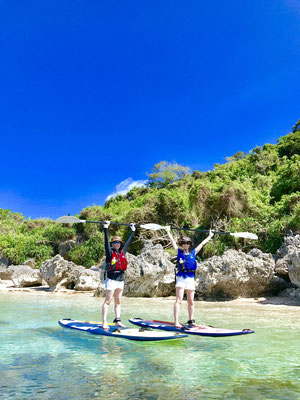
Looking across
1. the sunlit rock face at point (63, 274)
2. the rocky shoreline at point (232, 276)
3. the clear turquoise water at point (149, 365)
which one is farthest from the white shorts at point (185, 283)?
the sunlit rock face at point (63, 274)

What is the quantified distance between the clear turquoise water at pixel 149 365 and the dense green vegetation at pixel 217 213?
8.38 metres

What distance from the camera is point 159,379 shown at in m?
3.89

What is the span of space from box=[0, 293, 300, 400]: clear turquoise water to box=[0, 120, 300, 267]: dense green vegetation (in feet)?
27.5

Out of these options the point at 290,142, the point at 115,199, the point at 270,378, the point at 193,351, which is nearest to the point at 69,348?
the point at 193,351

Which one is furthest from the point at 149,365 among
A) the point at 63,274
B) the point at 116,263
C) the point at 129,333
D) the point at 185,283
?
the point at 63,274

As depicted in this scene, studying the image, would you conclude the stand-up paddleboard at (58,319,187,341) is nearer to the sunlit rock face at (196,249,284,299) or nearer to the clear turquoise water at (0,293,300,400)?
the clear turquoise water at (0,293,300,400)

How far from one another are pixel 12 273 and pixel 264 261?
14387 mm

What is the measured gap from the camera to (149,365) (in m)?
4.48

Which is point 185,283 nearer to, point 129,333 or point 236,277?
point 129,333

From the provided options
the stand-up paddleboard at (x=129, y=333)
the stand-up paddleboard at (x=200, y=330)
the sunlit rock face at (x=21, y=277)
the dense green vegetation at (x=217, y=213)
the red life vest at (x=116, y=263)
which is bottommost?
the stand-up paddleboard at (x=129, y=333)

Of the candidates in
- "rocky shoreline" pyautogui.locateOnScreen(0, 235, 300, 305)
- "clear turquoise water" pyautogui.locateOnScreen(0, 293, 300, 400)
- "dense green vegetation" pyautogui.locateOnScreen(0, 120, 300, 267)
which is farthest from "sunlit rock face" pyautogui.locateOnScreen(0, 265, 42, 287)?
"clear turquoise water" pyautogui.locateOnScreen(0, 293, 300, 400)

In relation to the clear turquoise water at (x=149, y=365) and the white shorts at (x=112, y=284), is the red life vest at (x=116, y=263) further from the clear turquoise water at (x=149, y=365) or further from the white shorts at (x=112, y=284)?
the clear turquoise water at (x=149, y=365)

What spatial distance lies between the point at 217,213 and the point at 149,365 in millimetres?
14784

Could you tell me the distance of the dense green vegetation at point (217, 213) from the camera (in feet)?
52.1
